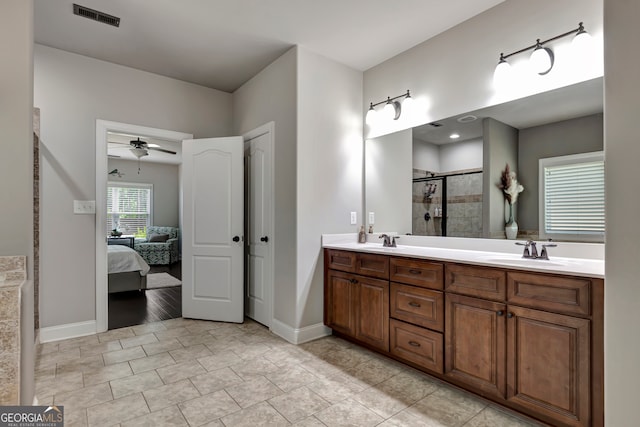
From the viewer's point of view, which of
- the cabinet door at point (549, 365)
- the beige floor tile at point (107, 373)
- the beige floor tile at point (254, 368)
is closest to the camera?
the cabinet door at point (549, 365)

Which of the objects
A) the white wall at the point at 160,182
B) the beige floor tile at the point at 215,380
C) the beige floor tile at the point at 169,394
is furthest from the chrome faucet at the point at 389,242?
the white wall at the point at 160,182

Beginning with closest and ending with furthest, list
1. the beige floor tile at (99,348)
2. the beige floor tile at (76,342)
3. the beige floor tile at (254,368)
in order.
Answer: the beige floor tile at (254,368), the beige floor tile at (99,348), the beige floor tile at (76,342)

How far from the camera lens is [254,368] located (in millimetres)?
2461

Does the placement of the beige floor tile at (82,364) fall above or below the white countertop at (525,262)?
below

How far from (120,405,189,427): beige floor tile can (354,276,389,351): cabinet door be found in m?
1.45

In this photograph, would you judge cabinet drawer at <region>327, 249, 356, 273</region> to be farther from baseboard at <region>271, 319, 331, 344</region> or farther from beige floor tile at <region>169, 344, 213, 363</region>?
beige floor tile at <region>169, 344, 213, 363</region>

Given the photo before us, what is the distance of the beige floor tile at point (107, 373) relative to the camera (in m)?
2.26

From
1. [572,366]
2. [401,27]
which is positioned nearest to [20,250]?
[572,366]

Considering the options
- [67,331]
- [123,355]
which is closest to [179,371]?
[123,355]

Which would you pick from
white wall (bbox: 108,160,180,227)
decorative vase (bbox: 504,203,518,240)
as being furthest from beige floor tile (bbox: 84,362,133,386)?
white wall (bbox: 108,160,180,227)

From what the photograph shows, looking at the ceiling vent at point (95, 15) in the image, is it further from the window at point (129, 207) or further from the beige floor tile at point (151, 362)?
the window at point (129, 207)

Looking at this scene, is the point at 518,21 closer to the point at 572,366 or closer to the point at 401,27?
the point at 401,27

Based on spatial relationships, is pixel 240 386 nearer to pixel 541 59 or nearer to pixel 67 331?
pixel 67 331

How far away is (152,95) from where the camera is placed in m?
3.58
